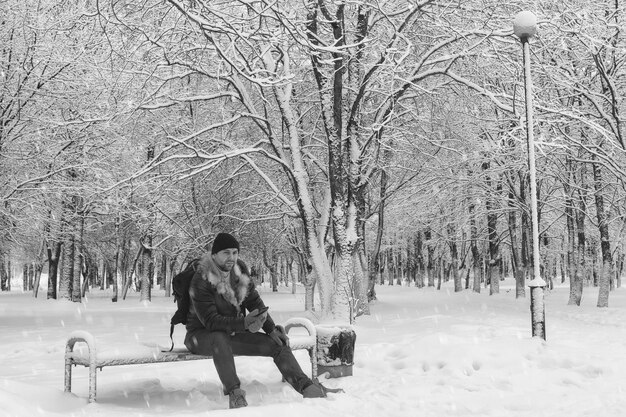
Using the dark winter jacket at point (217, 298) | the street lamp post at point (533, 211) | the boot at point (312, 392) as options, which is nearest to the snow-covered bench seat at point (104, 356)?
the dark winter jacket at point (217, 298)

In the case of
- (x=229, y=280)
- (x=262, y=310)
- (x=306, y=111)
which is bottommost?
(x=262, y=310)

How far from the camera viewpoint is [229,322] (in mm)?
5891

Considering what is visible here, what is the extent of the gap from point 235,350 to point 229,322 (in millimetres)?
447

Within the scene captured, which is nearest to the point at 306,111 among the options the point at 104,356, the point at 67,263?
the point at 104,356

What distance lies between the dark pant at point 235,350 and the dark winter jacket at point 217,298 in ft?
0.29

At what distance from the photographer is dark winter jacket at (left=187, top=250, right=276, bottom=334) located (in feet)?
19.3

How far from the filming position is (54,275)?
109ft

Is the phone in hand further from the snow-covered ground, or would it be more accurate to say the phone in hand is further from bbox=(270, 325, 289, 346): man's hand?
the snow-covered ground

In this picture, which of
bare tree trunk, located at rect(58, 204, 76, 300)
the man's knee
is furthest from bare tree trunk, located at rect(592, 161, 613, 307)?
bare tree trunk, located at rect(58, 204, 76, 300)

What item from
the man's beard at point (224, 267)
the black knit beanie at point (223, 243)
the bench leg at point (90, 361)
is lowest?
the bench leg at point (90, 361)

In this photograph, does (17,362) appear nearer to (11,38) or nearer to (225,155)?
(225,155)

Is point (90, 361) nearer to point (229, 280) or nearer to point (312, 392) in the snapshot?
point (229, 280)

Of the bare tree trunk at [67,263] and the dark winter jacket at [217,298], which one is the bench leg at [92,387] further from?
the bare tree trunk at [67,263]

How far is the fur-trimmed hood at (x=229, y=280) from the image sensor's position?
235 inches
